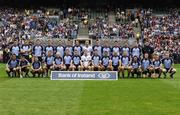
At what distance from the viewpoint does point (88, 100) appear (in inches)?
631

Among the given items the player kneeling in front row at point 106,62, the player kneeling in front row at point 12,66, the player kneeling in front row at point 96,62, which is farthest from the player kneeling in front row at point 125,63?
the player kneeling in front row at point 12,66

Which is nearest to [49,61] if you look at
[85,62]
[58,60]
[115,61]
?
[58,60]

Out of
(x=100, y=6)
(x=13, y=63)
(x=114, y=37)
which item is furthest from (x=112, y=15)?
(x=13, y=63)

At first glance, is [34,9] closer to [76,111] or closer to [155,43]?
[155,43]

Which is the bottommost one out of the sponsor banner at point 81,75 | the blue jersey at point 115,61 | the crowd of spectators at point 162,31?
the sponsor banner at point 81,75

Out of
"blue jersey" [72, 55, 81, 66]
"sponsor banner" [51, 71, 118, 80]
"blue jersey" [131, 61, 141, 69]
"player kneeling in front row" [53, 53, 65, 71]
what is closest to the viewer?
"sponsor banner" [51, 71, 118, 80]

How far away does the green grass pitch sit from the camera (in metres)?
13.7

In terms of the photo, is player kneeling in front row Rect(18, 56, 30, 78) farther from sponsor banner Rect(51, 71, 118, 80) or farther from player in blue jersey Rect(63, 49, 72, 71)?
sponsor banner Rect(51, 71, 118, 80)

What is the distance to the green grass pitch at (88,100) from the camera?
13.7 metres

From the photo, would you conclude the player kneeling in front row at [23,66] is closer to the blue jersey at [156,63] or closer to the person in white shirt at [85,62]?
the person in white shirt at [85,62]

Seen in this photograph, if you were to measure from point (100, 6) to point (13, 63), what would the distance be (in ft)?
105

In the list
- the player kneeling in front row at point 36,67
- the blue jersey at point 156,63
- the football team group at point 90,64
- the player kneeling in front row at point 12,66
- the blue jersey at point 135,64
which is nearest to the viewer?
the player kneeling in front row at point 12,66

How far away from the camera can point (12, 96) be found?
16.8 metres

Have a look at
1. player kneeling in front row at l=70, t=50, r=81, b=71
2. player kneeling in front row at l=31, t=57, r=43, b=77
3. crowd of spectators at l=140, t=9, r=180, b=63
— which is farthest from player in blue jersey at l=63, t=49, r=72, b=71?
crowd of spectators at l=140, t=9, r=180, b=63
